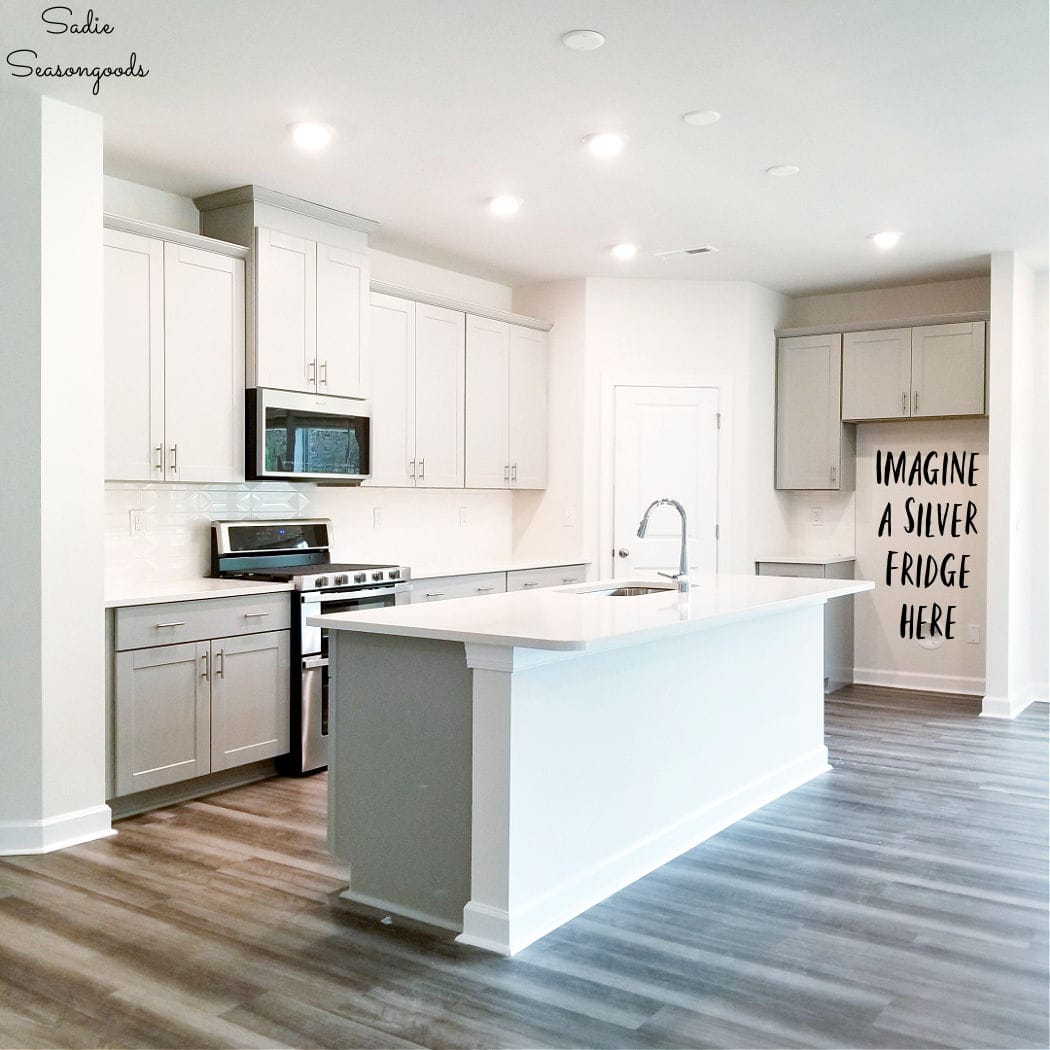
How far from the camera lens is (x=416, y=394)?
224 inches

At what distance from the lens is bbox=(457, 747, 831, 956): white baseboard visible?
2781mm

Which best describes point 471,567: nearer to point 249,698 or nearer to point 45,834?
point 249,698

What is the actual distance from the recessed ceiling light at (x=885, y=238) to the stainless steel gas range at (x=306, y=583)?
305cm

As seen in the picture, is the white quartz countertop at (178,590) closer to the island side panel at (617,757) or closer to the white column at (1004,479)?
the island side panel at (617,757)

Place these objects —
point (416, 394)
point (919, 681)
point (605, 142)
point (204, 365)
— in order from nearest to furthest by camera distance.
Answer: point (605, 142)
point (204, 365)
point (416, 394)
point (919, 681)

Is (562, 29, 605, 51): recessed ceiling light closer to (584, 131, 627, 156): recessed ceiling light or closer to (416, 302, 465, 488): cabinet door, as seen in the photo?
(584, 131, 627, 156): recessed ceiling light

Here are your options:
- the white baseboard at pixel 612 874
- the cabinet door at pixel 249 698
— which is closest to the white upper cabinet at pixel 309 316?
the cabinet door at pixel 249 698

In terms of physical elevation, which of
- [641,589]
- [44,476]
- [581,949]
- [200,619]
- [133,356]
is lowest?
[581,949]

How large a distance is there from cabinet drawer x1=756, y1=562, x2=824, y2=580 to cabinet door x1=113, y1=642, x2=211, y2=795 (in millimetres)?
3737

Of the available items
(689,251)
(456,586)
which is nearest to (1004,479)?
(689,251)

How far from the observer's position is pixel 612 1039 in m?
2.29

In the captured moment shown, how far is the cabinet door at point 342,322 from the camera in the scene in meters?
4.96

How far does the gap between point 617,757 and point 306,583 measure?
6.16ft

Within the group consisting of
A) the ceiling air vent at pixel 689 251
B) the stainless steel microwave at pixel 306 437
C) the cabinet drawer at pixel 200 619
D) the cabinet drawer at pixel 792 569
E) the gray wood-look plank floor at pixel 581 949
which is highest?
the ceiling air vent at pixel 689 251
